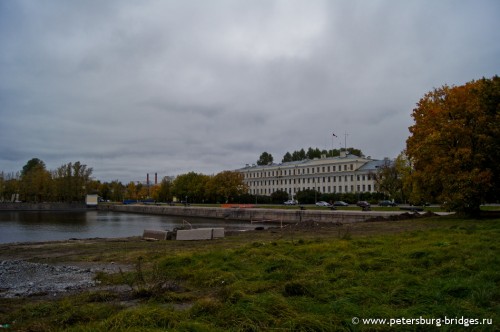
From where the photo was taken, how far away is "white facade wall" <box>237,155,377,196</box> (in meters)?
133

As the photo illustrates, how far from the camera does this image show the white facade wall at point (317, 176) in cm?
13338

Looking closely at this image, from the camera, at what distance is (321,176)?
146 m

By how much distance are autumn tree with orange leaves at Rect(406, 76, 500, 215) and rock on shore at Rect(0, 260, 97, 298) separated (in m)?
31.1

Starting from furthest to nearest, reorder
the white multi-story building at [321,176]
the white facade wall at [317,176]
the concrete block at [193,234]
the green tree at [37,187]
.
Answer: the green tree at [37,187], the white facade wall at [317,176], the white multi-story building at [321,176], the concrete block at [193,234]

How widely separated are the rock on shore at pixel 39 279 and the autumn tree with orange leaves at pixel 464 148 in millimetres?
→ 31098

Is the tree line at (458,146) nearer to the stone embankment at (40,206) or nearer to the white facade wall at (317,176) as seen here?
the white facade wall at (317,176)

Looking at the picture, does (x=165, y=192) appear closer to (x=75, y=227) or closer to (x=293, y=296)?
(x=75, y=227)

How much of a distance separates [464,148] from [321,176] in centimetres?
11203

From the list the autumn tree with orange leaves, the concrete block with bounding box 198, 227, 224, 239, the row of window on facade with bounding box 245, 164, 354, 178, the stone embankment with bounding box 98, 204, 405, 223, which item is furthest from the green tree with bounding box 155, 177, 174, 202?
the concrete block with bounding box 198, 227, 224, 239

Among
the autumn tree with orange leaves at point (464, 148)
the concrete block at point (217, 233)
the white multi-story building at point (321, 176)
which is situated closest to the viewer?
the concrete block at point (217, 233)

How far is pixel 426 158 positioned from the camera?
36.8 metres

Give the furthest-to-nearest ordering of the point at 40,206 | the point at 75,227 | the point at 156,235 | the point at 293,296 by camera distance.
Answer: the point at 40,206
the point at 75,227
the point at 156,235
the point at 293,296

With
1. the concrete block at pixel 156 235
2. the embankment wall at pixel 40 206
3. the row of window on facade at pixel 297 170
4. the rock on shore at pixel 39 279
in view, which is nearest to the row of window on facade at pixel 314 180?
the row of window on facade at pixel 297 170

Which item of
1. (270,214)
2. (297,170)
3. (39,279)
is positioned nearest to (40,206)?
(270,214)
